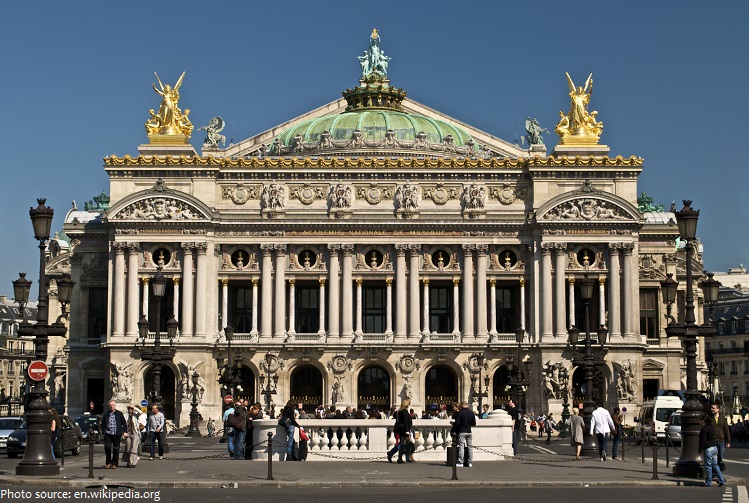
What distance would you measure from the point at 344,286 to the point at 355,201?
6279mm

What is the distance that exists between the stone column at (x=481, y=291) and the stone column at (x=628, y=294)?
9774 mm

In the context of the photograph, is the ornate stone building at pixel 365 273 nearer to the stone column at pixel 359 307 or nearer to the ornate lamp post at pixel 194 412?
the stone column at pixel 359 307

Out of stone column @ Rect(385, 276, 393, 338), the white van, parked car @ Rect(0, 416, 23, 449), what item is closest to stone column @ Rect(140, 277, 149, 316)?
stone column @ Rect(385, 276, 393, 338)

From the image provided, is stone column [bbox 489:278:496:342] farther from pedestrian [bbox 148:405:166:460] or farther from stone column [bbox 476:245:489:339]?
pedestrian [bbox 148:405:166:460]

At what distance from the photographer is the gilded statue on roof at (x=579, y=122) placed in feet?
328

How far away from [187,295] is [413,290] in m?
15.9

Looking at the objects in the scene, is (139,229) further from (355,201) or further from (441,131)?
(441,131)

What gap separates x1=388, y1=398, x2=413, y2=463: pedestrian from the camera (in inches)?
1929

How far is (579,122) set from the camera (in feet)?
329

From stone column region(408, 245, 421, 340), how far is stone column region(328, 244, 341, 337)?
5.05m

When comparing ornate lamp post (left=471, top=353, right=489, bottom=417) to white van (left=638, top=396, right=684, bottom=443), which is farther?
ornate lamp post (left=471, top=353, right=489, bottom=417)

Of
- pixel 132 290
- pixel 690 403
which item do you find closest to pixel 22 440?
pixel 690 403

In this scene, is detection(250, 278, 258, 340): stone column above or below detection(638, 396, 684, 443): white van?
above

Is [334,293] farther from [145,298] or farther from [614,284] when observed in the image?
[614,284]
